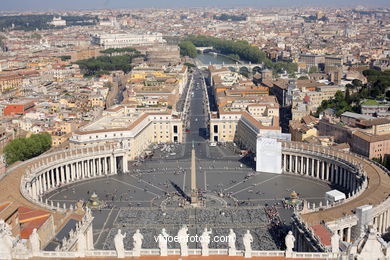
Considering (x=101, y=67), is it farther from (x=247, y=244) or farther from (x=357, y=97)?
(x=247, y=244)

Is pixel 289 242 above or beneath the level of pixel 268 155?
above

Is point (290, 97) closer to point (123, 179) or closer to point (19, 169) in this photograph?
point (123, 179)

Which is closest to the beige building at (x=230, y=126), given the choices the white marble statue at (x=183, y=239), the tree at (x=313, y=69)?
the white marble statue at (x=183, y=239)

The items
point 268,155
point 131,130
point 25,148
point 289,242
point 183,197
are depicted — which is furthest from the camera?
point 131,130

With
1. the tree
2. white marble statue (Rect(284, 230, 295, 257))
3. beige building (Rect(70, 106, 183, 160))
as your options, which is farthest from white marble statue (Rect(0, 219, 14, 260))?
the tree

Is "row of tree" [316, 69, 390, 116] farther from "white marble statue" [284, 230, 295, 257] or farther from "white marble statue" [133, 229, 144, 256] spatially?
"white marble statue" [133, 229, 144, 256]

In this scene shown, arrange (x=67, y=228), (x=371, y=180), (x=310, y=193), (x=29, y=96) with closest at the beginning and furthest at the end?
(x=67, y=228) → (x=371, y=180) → (x=310, y=193) → (x=29, y=96)

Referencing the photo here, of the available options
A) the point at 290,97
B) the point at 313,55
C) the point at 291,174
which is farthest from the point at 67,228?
the point at 313,55

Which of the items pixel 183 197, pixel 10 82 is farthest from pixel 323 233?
pixel 10 82

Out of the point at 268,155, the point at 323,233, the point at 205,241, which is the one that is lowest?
the point at 268,155
